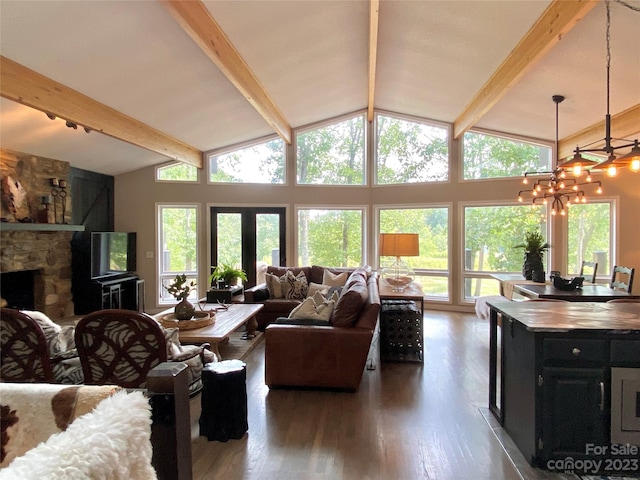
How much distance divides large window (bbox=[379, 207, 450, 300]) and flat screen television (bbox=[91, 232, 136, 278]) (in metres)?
5.17

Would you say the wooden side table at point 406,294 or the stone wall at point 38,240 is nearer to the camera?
the wooden side table at point 406,294

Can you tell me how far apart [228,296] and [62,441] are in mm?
5261

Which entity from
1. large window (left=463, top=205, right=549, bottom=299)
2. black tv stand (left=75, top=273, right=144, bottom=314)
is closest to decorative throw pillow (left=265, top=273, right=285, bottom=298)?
black tv stand (left=75, top=273, right=144, bottom=314)

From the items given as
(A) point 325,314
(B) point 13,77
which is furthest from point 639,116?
(B) point 13,77

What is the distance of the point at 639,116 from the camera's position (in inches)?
169

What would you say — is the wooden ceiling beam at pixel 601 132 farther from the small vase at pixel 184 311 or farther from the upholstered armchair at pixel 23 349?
the upholstered armchair at pixel 23 349

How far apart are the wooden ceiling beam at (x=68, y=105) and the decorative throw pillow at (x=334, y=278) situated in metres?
3.30

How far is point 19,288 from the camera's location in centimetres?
575

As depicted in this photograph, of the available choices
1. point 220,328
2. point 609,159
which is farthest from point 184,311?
point 609,159

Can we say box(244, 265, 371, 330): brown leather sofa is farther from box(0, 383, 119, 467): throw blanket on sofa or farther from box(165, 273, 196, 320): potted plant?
box(0, 383, 119, 467): throw blanket on sofa

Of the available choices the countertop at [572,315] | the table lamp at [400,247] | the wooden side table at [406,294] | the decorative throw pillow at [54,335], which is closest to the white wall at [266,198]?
the table lamp at [400,247]

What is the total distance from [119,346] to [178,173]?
5667 millimetres

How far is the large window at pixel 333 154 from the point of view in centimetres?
750

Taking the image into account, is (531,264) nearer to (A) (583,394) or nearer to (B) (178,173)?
(A) (583,394)
